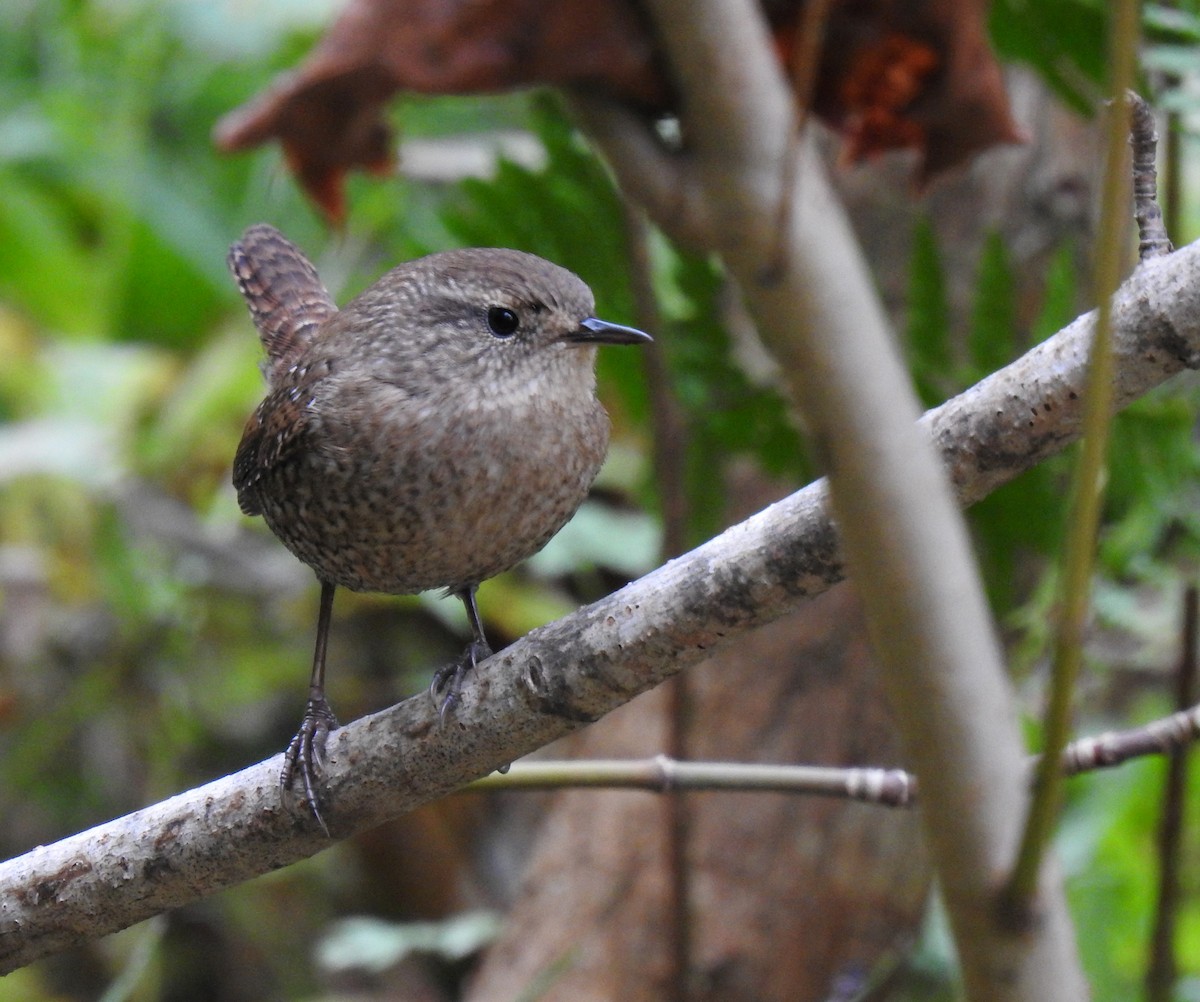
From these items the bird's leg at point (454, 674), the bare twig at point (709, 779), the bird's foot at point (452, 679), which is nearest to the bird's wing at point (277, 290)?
the bird's leg at point (454, 674)

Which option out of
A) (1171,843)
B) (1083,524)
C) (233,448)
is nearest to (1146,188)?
(1083,524)

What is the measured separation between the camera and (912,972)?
3424mm

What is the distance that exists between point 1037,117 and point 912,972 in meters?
2.22

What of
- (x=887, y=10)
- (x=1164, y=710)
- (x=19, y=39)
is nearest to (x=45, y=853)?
(x=887, y=10)

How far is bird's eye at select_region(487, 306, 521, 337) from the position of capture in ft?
8.16

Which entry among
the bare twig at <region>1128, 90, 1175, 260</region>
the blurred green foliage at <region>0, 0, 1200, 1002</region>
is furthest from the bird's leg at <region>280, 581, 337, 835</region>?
the bare twig at <region>1128, 90, 1175, 260</region>

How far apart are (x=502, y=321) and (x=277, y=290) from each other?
100 centimetres

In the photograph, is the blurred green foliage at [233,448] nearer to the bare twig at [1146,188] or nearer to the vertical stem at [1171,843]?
the vertical stem at [1171,843]

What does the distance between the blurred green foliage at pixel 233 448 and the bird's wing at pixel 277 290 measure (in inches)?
13.1

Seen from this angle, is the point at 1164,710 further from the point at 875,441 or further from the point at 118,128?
the point at 118,128

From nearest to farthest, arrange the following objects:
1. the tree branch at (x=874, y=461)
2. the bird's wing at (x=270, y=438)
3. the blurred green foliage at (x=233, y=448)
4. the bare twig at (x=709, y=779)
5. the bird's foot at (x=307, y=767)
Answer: the tree branch at (x=874, y=461)
the bare twig at (x=709, y=779)
the bird's foot at (x=307, y=767)
the bird's wing at (x=270, y=438)
the blurred green foliage at (x=233, y=448)

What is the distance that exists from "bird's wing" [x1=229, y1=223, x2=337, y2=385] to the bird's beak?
957 mm

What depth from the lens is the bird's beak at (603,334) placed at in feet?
7.82

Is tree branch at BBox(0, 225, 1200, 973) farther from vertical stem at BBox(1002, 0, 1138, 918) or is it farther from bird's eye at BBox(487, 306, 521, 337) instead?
bird's eye at BBox(487, 306, 521, 337)
